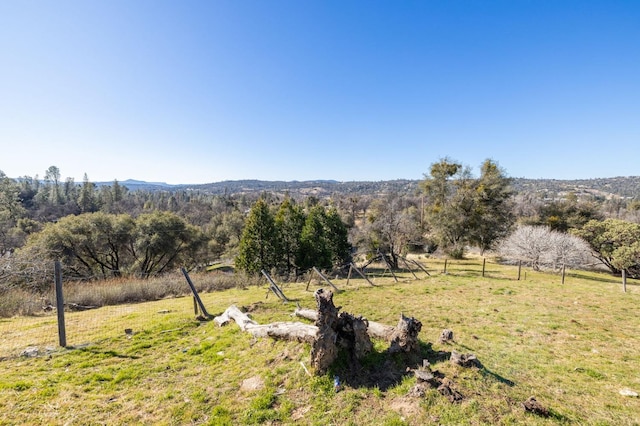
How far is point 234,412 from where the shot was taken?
14.3ft

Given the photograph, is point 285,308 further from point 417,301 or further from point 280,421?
point 280,421

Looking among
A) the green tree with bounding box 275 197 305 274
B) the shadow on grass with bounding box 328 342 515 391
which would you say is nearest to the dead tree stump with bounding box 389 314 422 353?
the shadow on grass with bounding box 328 342 515 391

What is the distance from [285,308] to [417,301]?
5.60 m

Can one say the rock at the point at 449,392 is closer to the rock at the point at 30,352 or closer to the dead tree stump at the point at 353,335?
the dead tree stump at the point at 353,335

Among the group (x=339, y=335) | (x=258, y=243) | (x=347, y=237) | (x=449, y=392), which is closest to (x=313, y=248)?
(x=258, y=243)

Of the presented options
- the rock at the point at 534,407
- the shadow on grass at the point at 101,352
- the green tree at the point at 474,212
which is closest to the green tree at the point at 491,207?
the green tree at the point at 474,212

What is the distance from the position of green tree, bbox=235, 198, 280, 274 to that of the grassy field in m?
14.3

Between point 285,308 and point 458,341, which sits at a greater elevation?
point 458,341

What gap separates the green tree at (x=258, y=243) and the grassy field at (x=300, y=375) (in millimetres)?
14278

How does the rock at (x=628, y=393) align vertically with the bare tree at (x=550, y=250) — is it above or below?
above

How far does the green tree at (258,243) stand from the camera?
2392cm

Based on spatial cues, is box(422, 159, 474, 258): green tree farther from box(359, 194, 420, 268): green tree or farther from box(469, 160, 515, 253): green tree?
box(359, 194, 420, 268): green tree

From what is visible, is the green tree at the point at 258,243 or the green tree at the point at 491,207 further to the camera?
the green tree at the point at 491,207

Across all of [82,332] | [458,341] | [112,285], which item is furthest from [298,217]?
[458,341]
